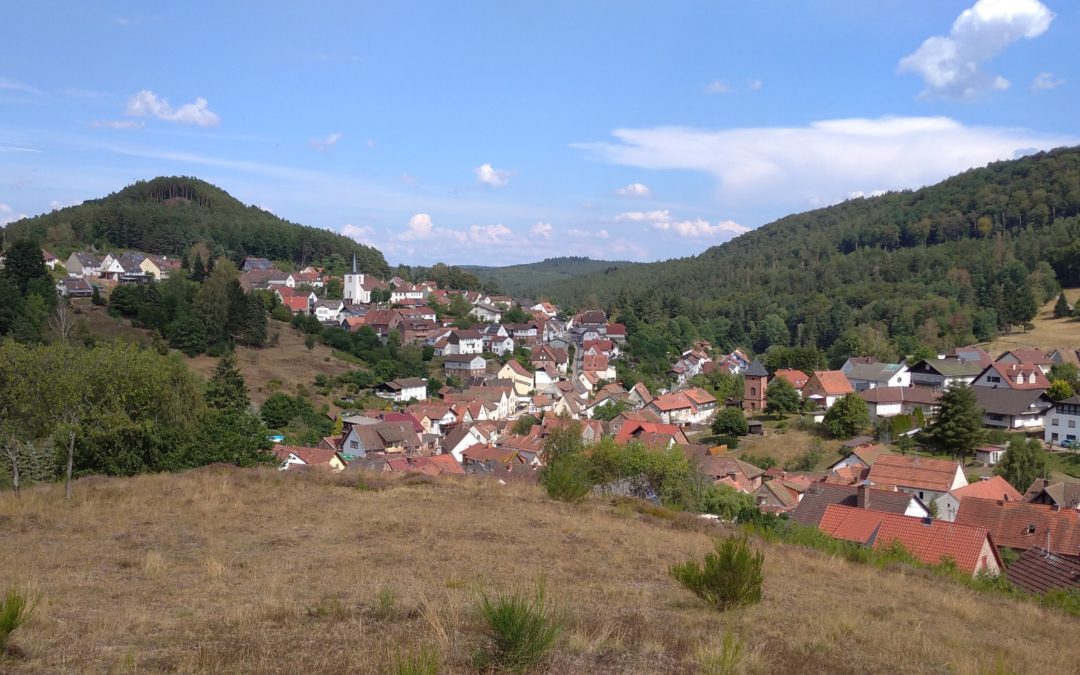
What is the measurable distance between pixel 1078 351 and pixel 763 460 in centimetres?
→ 3103

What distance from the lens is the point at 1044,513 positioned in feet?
64.6

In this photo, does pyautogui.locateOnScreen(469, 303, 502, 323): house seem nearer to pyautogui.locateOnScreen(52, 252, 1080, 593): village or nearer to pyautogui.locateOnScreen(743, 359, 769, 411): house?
pyautogui.locateOnScreen(52, 252, 1080, 593): village

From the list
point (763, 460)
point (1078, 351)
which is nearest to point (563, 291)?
point (1078, 351)

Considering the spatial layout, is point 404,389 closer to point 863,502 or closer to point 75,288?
point 75,288

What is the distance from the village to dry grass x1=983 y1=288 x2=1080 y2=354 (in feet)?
13.4

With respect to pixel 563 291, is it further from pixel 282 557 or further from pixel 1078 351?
pixel 282 557

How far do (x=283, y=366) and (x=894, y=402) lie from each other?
40.4 m

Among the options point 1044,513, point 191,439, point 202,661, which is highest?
point 202,661

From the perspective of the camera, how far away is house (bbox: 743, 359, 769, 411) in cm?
4966

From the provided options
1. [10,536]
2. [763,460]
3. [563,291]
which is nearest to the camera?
[10,536]

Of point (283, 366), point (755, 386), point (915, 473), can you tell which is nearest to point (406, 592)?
point (915, 473)

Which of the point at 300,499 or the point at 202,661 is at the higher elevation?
the point at 202,661

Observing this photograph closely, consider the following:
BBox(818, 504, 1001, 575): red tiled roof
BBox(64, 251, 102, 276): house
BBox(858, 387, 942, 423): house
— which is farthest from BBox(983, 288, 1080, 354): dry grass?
BBox(64, 251, 102, 276): house

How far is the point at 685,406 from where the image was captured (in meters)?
49.2
